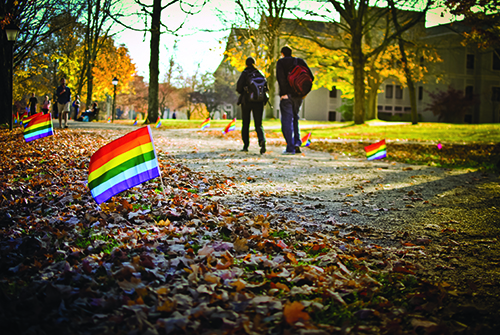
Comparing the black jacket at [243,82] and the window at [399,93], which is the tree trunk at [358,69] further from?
the window at [399,93]

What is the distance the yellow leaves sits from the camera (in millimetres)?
2136

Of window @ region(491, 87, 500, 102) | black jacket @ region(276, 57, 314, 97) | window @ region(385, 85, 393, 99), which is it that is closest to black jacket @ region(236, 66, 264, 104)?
black jacket @ region(276, 57, 314, 97)

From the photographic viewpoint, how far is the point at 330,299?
2.42m

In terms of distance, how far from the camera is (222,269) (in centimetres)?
274

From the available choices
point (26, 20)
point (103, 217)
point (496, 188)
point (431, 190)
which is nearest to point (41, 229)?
point (103, 217)

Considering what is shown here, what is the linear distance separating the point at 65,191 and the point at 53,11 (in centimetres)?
2075

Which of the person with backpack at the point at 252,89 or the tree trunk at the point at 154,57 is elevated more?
the tree trunk at the point at 154,57

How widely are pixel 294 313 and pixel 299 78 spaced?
24.2 ft

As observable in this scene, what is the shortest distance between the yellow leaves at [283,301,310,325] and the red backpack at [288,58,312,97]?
23.8ft

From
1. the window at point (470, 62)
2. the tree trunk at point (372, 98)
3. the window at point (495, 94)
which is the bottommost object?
the tree trunk at point (372, 98)

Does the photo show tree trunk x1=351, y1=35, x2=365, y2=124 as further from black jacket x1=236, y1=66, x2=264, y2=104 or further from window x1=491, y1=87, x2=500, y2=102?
window x1=491, y1=87, x2=500, y2=102

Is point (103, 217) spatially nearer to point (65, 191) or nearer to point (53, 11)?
point (65, 191)

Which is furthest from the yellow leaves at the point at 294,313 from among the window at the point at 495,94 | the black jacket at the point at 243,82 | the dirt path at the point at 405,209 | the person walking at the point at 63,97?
the window at the point at 495,94

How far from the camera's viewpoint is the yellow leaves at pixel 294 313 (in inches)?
84.1
